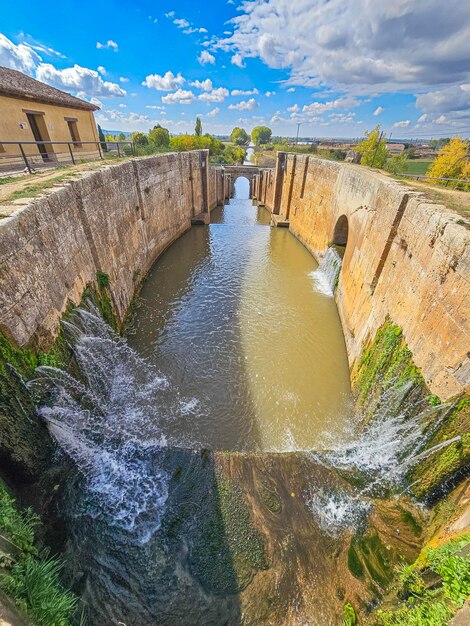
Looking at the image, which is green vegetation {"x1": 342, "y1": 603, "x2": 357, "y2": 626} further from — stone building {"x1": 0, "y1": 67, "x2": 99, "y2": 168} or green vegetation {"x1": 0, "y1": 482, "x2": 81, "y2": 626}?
stone building {"x1": 0, "y1": 67, "x2": 99, "y2": 168}

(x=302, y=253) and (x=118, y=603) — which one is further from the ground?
(x=118, y=603)

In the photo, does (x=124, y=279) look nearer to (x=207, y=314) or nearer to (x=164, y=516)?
(x=207, y=314)

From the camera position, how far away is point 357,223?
31.6ft

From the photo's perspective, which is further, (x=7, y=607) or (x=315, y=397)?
(x=315, y=397)

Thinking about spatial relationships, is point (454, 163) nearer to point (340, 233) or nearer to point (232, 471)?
point (340, 233)

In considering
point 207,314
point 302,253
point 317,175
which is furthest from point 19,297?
point 317,175

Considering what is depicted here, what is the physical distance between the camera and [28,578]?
8.02ft

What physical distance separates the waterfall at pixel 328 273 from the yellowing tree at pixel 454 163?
19.5 m

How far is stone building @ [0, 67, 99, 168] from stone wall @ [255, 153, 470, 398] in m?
10.3

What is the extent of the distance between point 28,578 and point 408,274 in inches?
280

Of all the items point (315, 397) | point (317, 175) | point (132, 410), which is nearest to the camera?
point (132, 410)

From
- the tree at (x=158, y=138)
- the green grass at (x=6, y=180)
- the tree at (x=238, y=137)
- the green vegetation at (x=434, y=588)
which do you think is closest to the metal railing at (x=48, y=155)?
the green grass at (x=6, y=180)

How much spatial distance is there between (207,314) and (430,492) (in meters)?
7.50

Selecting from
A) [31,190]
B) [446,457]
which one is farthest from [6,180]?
[446,457]
